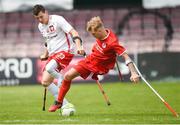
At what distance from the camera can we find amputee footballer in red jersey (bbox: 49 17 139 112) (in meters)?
12.5

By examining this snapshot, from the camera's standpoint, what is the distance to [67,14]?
34.3 metres

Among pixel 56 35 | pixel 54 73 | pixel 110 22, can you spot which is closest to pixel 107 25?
pixel 110 22

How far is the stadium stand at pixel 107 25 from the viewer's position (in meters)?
31.4

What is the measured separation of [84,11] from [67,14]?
0.89m

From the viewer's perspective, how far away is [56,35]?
1415 cm

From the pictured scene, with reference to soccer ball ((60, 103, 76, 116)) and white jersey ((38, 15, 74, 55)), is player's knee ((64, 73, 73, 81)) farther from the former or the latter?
white jersey ((38, 15, 74, 55))

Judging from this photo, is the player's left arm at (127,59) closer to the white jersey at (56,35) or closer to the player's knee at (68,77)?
the player's knee at (68,77)

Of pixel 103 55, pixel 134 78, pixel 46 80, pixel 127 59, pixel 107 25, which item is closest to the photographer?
pixel 134 78

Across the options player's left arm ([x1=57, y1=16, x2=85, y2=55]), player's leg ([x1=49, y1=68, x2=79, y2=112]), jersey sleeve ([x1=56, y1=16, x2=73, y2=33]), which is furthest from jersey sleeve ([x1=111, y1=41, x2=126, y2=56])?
jersey sleeve ([x1=56, y1=16, x2=73, y2=33])

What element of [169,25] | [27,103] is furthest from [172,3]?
[27,103]

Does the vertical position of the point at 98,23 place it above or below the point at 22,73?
above

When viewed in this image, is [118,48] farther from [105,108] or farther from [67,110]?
[105,108]

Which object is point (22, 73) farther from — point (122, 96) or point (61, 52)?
point (61, 52)

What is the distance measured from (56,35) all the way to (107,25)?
19301mm
